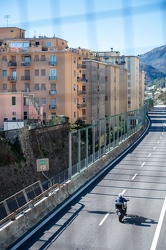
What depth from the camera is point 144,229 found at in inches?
138

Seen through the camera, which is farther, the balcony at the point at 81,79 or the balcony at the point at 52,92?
the balcony at the point at 81,79

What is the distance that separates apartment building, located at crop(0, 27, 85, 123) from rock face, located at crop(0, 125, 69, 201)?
175 centimetres

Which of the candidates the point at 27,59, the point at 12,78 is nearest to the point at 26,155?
the point at 12,78

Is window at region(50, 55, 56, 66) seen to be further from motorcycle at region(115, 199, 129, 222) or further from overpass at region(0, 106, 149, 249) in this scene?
motorcycle at region(115, 199, 129, 222)

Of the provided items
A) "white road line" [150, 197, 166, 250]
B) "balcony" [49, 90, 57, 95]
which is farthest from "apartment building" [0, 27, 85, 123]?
"white road line" [150, 197, 166, 250]

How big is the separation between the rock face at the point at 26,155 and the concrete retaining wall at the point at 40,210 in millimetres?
1111

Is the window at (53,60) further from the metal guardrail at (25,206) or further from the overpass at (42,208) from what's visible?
the metal guardrail at (25,206)

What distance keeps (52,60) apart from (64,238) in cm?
839

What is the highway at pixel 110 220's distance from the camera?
10.3ft

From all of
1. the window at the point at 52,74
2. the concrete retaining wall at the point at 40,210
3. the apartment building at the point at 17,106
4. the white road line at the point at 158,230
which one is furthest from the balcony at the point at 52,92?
the white road line at the point at 158,230

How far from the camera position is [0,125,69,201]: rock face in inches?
244

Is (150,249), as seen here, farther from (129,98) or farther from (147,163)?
(129,98)

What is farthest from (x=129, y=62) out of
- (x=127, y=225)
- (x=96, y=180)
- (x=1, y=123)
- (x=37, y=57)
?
(x=127, y=225)

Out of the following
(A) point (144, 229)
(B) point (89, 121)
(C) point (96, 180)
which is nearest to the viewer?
(A) point (144, 229)
